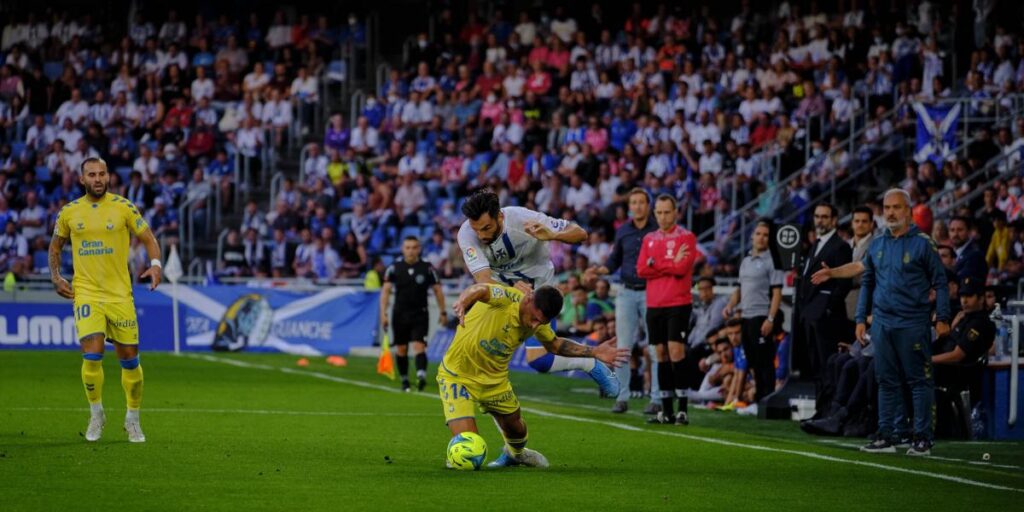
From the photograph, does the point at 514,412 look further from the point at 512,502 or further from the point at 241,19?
the point at 241,19

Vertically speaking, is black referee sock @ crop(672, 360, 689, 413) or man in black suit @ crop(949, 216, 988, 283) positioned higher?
man in black suit @ crop(949, 216, 988, 283)

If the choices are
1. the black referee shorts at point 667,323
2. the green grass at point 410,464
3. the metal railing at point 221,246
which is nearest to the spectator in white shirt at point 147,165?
the metal railing at point 221,246

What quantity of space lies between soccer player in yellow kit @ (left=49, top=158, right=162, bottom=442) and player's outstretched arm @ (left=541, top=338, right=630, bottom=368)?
3.63 m

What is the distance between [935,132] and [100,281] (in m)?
15.5

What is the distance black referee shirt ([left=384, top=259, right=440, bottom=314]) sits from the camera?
21.0 m

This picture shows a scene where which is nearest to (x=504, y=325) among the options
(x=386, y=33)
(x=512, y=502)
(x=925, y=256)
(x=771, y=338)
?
(x=512, y=502)

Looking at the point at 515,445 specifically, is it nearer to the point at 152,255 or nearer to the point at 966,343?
the point at 152,255

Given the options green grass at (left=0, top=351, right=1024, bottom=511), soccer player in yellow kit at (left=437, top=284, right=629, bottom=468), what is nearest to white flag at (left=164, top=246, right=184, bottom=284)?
green grass at (left=0, top=351, right=1024, bottom=511)

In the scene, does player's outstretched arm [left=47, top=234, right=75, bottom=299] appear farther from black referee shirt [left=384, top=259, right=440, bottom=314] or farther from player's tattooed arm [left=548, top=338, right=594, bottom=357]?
black referee shirt [left=384, top=259, right=440, bottom=314]

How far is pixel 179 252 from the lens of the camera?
35344mm

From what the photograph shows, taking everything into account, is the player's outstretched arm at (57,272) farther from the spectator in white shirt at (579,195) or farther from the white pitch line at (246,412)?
the spectator in white shirt at (579,195)

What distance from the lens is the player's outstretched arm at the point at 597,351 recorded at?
10.6m

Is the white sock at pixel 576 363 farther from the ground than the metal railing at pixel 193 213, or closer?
closer

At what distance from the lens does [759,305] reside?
17797mm
